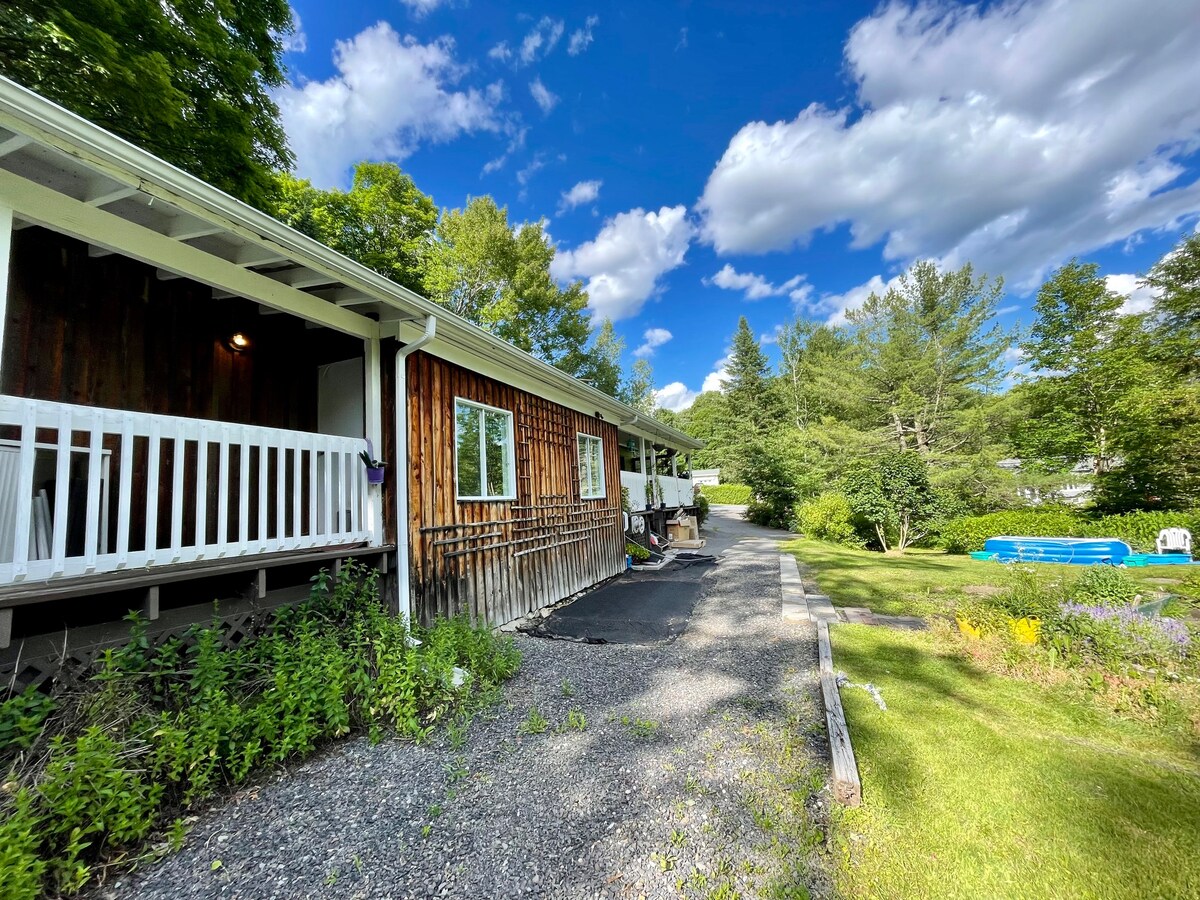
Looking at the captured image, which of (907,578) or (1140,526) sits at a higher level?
(1140,526)

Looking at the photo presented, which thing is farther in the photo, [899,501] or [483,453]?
[899,501]

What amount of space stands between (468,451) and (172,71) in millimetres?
7484

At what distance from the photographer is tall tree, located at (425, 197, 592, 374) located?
19297mm

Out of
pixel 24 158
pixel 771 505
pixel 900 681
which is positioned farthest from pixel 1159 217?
pixel 24 158

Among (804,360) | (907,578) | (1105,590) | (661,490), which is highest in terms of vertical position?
(804,360)

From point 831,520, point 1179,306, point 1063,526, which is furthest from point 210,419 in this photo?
point 1179,306

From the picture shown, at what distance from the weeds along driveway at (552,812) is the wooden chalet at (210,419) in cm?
146

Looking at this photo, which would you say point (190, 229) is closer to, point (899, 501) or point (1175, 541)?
point (899, 501)

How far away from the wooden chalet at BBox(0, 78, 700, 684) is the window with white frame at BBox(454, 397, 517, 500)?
33 millimetres

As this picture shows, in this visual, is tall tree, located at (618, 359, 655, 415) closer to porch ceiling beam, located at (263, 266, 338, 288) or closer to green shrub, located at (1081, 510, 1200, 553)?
green shrub, located at (1081, 510, 1200, 553)

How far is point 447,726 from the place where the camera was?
3.31 metres

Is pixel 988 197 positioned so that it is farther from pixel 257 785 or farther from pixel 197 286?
pixel 257 785

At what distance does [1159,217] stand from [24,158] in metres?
25.9

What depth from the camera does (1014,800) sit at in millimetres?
2465
